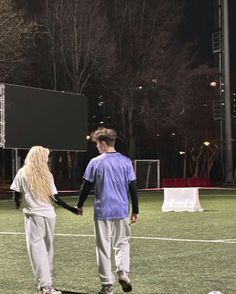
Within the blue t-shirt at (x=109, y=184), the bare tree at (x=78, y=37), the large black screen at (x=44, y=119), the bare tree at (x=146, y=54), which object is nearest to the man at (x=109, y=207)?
the blue t-shirt at (x=109, y=184)

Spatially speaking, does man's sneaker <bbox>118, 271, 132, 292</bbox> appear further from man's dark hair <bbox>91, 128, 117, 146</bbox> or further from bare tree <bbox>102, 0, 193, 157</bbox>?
bare tree <bbox>102, 0, 193, 157</bbox>

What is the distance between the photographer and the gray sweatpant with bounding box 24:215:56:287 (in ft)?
24.9

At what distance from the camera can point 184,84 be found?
160 feet

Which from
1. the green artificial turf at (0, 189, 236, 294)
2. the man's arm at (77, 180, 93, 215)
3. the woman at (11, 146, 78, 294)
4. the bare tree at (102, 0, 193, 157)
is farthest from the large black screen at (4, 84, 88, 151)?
the woman at (11, 146, 78, 294)

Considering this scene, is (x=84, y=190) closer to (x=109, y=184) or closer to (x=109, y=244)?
(x=109, y=184)

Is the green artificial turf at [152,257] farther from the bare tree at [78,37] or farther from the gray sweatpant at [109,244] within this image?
the bare tree at [78,37]

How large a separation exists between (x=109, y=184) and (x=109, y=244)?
0.67 metres

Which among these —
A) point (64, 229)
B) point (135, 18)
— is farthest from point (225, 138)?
point (64, 229)

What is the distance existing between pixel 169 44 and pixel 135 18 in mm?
3162

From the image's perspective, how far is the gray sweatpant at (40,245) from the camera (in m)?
7.59

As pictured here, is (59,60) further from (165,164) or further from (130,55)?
(165,164)

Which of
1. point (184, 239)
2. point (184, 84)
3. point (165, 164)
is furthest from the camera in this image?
point (165, 164)

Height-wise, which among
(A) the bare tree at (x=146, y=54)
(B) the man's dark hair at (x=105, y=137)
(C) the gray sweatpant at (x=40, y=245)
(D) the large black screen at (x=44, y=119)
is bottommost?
(C) the gray sweatpant at (x=40, y=245)

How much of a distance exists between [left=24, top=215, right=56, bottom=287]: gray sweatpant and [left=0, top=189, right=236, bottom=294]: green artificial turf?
0.62 m
